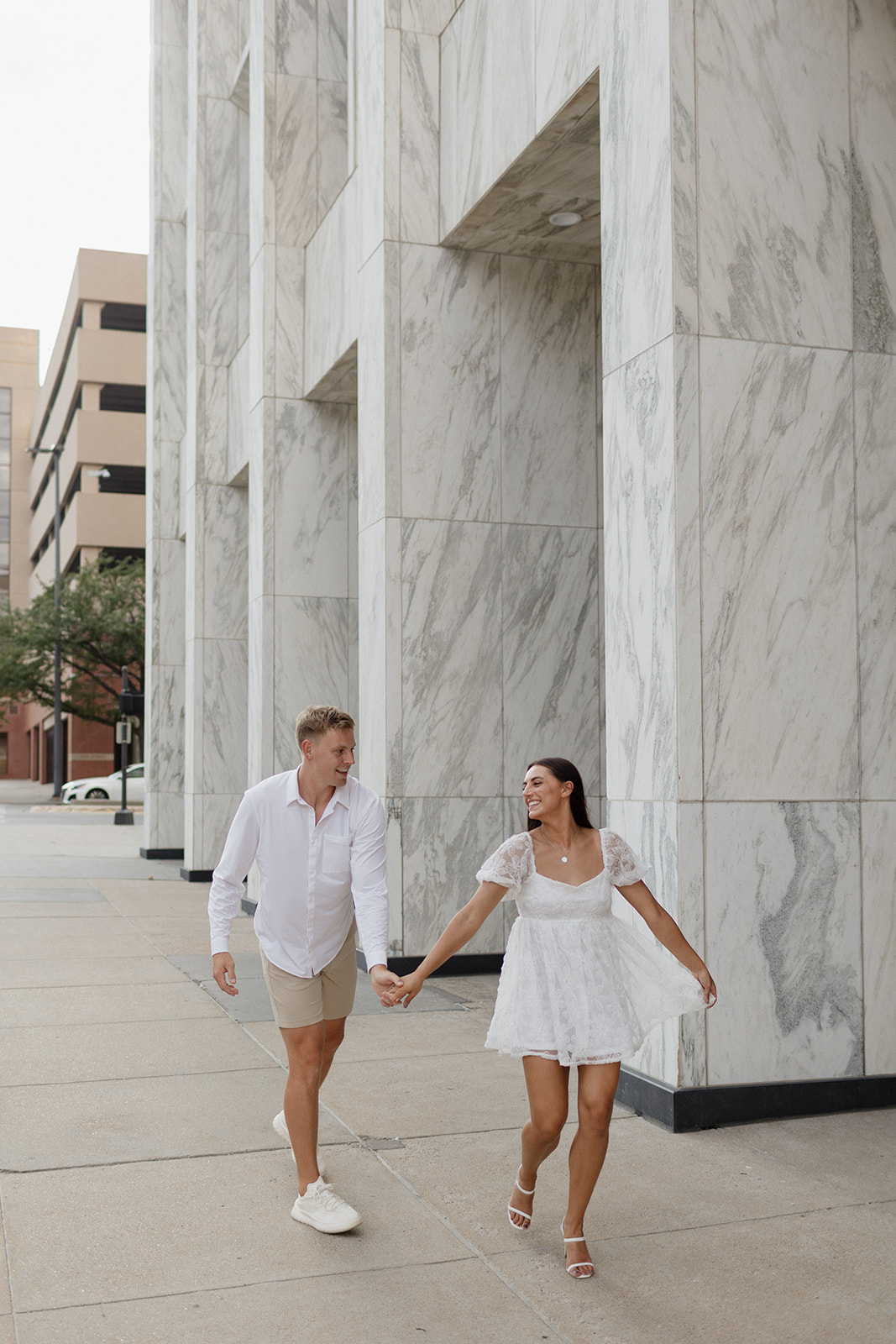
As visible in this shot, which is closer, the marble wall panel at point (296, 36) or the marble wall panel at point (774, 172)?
the marble wall panel at point (774, 172)

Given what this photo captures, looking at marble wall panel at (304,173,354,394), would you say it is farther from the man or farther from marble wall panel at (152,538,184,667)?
marble wall panel at (152,538,184,667)

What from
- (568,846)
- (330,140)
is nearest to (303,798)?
(568,846)

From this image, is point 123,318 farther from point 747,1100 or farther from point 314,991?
point 314,991

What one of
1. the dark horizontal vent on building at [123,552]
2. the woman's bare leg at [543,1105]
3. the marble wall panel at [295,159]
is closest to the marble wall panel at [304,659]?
the marble wall panel at [295,159]

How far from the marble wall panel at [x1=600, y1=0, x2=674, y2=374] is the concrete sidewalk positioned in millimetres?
3895

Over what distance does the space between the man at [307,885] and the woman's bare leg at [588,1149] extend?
927 millimetres

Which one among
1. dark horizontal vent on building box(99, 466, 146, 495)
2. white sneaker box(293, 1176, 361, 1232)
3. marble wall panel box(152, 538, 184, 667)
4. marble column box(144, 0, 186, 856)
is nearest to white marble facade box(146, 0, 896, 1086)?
white sneaker box(293, 1176, 361, 1232)

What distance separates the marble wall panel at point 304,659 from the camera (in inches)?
538

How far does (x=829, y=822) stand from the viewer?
660 centimetres

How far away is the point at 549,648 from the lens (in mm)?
10773

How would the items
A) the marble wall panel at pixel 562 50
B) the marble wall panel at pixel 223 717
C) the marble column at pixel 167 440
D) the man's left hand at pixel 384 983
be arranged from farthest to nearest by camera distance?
1. the marble column at pixel 167 440
2. the marble wall panel at pixel 223 717
3. the marble wall panel at pixel 562 50
4. the man's left hand at pixel 384 983

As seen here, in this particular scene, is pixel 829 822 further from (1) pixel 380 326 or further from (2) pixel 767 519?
(1) pixel 380 326

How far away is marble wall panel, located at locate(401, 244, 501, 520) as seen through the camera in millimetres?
10508

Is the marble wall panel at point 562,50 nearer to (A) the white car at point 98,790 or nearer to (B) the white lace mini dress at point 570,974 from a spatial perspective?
(B) the white lace mini dress at point 570,974
